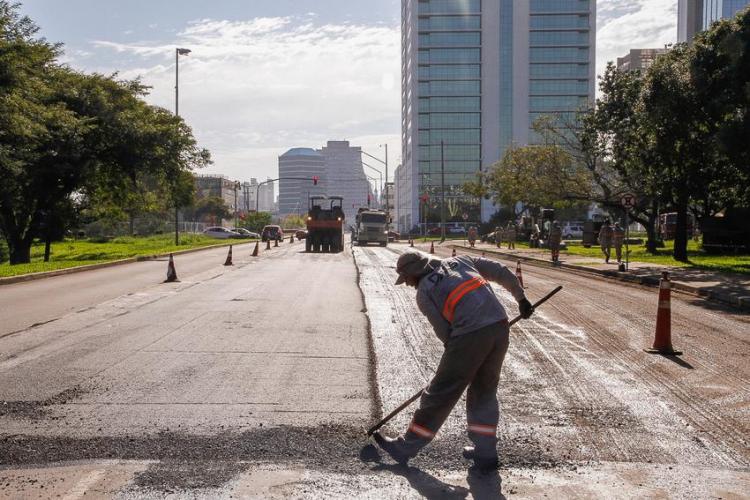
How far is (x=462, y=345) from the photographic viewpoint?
16.1ft

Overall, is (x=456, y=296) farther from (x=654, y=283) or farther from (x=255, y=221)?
(x=255, y=221)

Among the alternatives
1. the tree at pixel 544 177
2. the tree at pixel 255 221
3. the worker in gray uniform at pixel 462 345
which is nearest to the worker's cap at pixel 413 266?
the worker in gray uniform at pixel 462 345

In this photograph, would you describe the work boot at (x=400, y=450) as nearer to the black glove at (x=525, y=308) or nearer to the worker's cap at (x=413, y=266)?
the worker's cap at (x=413, y=266)

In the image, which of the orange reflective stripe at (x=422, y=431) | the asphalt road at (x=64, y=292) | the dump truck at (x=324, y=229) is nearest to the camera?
the orange reflective stripe at (x=422, y=431)

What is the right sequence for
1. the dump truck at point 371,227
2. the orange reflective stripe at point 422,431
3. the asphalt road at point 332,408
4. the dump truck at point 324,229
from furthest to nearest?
the dump truck at point 371,227, the dump truck at point 324,229, the orange reflective stripe at point 422,431, the asphalt road at point 332,408

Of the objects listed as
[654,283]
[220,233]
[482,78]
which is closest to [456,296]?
[654,283]

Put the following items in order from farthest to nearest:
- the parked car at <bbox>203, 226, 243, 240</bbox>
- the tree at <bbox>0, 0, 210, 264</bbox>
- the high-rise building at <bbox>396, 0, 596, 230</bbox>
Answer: the high-rise building at <bbox>396, 0, 596, 230</bbox>
the parked car at <bbox>203, 226, 243, 240</bbox>
the tree at <bbox>0, 0, 210, 264</bbox>

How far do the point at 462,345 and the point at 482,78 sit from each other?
378 feet

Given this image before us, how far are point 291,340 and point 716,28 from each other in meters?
21.1

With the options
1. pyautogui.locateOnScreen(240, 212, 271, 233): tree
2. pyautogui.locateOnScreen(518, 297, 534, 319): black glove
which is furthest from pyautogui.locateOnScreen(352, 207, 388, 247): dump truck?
pyautogui.locateOnScreen(518, 297, 534, 319): black glove

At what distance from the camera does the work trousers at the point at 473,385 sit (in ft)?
16.2

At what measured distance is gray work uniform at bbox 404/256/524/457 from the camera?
194 inches

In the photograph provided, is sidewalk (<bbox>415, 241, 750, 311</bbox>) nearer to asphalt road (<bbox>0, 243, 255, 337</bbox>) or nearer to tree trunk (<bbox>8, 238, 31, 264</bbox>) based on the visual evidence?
asphalt road (<bbox>0, 243, 255, 337</bbox>)

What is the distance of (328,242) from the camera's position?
1722 inches
